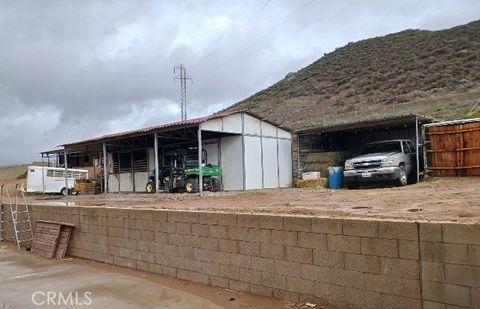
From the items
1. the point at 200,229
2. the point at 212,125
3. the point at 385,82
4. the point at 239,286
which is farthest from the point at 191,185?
the point at 385,82

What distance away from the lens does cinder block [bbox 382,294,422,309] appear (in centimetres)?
496

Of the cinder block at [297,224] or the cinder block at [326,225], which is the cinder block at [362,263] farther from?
the cinder block at [297,224]

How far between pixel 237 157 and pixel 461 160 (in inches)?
389

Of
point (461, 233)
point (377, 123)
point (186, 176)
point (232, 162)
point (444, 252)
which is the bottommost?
point (444, 252)

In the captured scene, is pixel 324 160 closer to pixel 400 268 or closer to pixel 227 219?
pixel 227 219

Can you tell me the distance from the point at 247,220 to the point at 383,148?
1203 centimetres

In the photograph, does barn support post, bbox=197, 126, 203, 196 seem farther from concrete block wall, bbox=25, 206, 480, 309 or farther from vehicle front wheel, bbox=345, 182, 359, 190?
concrete block wall, bbox=25, 206, 480, 309

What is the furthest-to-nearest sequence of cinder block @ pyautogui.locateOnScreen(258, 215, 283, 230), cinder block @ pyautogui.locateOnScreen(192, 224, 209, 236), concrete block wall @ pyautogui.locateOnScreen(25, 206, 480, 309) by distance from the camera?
cinder block @ pyautogui.locateOnScreen(192, 224, 209, 236) < cinder block @ pyautogui.locateOnScreen(258, 215, 283, 230) < concrete block wall @ pyautogui.locateOnScreen(25, 206, 480, 309)

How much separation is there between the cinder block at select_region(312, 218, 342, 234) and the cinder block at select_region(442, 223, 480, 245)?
1.42 metres

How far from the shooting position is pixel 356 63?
5538 centimetres

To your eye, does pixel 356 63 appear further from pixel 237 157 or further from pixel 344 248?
pixel 344 248

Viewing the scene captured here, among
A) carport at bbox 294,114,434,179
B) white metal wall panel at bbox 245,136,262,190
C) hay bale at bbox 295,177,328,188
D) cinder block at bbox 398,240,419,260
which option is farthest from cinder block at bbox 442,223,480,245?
white metal wall panel at bbox 245,136,262,190

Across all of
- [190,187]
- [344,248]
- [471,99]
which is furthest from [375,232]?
[471,99]

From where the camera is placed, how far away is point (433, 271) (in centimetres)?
480
